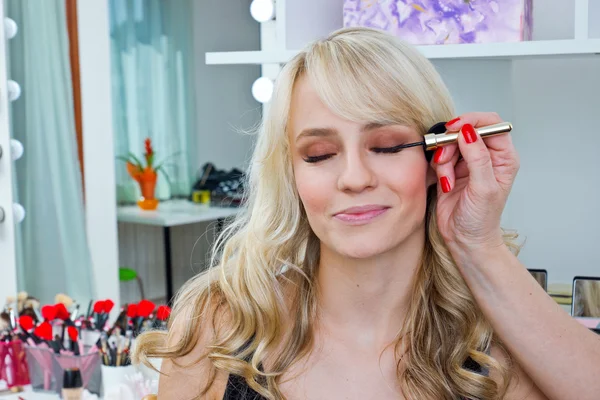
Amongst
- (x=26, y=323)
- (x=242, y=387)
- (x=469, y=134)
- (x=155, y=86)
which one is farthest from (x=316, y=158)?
(x=155, y=86)

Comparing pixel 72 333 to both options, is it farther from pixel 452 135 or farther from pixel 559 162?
pixel 559 162

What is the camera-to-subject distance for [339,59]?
1.17 m

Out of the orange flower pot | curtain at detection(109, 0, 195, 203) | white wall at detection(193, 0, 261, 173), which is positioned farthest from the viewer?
white wall at detection(193, 0, 261, 173)

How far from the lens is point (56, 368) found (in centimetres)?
172

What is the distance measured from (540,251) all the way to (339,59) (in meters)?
0.92

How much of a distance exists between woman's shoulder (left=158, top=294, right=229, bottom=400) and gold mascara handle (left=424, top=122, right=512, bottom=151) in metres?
0.46

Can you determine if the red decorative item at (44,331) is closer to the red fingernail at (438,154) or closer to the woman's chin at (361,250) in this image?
the woman's chin at (361,250)

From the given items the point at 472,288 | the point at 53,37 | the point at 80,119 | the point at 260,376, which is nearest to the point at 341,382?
the point at 260,376

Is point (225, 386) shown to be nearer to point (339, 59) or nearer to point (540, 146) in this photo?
point (339, 59)

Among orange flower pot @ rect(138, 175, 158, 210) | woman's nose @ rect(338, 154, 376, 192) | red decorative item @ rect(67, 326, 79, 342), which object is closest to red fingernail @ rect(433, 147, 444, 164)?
woman's nose @ rect(338, 154, 376, 192)

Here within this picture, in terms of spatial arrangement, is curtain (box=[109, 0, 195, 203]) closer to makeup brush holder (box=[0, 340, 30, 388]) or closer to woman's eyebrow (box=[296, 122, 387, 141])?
makeup brush holder (box=[0, 340, 30, 388])

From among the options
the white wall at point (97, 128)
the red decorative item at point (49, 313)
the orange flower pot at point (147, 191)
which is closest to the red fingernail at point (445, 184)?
the red decorative item at point (49, 313)

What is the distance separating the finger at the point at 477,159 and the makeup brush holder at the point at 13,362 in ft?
3.77

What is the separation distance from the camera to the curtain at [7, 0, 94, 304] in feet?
8.22
